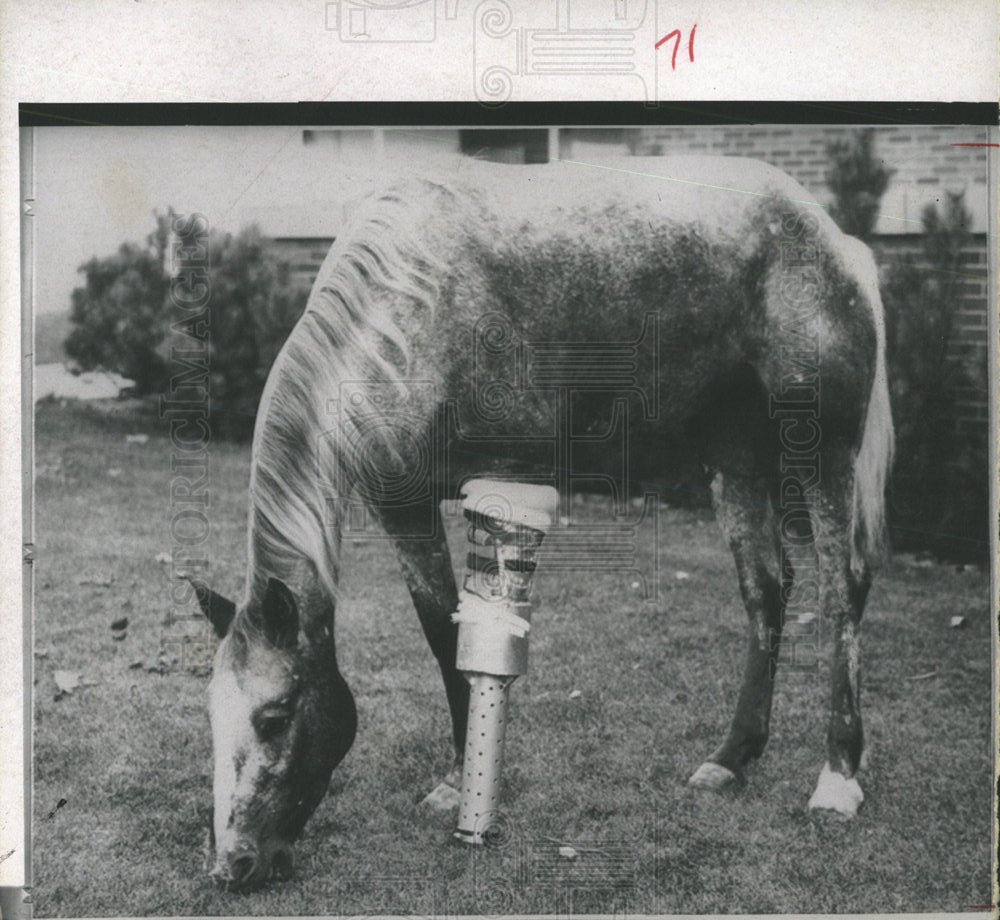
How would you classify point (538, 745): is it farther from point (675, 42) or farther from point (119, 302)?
point (675, 42)

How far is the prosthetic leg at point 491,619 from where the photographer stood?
3369 millimetres

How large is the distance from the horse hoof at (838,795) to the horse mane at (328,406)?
1.85 m

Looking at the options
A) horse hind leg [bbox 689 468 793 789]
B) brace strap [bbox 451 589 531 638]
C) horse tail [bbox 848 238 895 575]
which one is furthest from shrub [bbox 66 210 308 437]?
horse tail [bbox 848 238 895 575]

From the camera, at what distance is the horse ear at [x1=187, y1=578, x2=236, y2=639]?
3.40 meters

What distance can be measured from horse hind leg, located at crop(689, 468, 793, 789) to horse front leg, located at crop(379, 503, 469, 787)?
96 cm

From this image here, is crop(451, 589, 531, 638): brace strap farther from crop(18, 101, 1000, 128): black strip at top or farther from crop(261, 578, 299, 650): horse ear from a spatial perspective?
crop(18, 101, 1000, 128): black strip at top

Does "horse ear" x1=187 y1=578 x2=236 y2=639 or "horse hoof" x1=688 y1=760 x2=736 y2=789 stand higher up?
"horse ear" x1=187 y1=578 x2=236 y2=639

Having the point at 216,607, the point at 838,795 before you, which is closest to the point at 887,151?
the point at 838,795

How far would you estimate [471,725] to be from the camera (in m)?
3.40

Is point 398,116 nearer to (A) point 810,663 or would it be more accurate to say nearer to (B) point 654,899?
(A) point 810,663

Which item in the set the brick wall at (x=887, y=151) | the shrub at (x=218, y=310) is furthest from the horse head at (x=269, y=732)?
the brick wall at (x=887, y=151)

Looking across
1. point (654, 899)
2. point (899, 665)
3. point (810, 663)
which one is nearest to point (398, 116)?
point (810, 663)

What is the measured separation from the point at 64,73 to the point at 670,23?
2114 mm

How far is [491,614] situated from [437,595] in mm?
222
